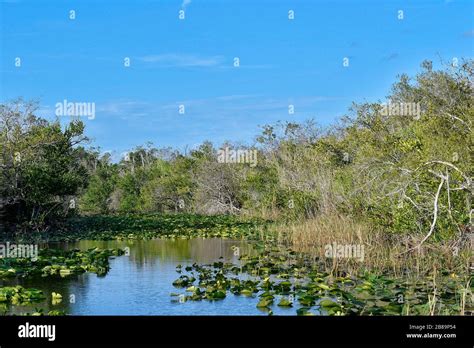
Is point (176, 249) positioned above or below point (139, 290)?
above

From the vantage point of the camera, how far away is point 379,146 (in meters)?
13.5

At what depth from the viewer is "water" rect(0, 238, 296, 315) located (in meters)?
9.62

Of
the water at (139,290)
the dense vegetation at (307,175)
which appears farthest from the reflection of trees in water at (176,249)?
the dense vegetation at (307,175)

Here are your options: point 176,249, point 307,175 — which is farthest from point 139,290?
point 307,175

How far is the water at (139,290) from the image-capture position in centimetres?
962

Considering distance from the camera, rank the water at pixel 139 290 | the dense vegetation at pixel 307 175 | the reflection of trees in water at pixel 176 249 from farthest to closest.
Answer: the reflection of trees in water at pixel 176 249, the dense vegetation at pixel 307 175, the water at pixel 139 290

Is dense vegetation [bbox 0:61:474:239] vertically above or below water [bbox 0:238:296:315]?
above

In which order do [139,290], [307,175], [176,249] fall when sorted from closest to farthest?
[139,290] → [176,249] → [307,175]

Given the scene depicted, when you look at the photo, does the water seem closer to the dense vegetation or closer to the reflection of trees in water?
the reflection of trees in water

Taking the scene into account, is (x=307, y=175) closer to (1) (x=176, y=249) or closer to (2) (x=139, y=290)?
(1) (x=176, y=249)

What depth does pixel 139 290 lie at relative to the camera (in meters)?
11.2

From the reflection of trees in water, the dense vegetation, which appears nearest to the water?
the reflection of trees in water

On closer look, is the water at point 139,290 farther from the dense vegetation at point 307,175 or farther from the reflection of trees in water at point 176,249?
the dense vegetation at point 307,175
